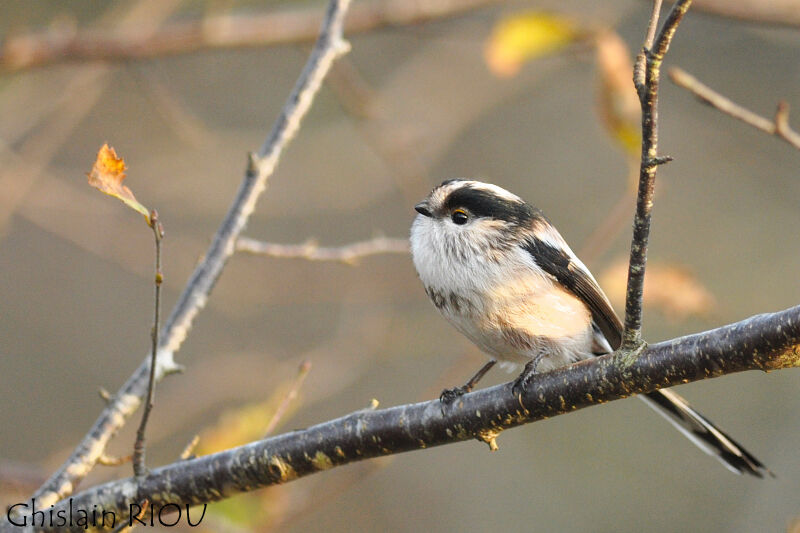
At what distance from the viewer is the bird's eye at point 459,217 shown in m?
2.93

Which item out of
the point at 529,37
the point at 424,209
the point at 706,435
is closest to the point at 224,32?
the point at 529,37

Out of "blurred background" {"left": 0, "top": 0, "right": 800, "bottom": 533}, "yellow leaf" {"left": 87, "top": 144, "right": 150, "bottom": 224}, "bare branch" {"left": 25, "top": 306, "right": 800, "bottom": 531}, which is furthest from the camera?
"blurred background" {"left": 0, "top": 0, "right": 800, "bottom": 533}

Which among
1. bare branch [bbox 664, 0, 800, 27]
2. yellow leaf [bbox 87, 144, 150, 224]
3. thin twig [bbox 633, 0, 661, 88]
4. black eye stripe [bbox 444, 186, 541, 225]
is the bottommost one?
black eye stripe [bbox 444, 186, 541, 225]

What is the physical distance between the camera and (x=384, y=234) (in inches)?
216

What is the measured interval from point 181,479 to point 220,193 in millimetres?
3677

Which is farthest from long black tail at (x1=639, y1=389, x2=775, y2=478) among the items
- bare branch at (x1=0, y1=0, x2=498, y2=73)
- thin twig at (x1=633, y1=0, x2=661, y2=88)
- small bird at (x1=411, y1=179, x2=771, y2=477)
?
bare branch at (x1=0, y1=0, x2=498, y2=73)

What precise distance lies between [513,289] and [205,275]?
40.8 inches

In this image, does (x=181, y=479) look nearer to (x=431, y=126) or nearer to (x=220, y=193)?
(x=220, y=193)

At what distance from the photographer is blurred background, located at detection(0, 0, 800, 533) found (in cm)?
513

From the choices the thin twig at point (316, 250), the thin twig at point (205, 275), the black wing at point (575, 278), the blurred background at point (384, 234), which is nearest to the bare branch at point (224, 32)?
the blurred background at point (384, 234)

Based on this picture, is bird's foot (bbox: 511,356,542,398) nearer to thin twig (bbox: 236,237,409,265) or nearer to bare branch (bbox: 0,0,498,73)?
thin twig (bbox: 236,237,409,265)

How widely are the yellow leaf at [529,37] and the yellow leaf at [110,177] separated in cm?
207

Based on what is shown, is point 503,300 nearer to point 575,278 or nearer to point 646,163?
point 575,278

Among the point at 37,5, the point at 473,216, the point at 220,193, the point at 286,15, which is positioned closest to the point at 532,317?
the point at 473,216
